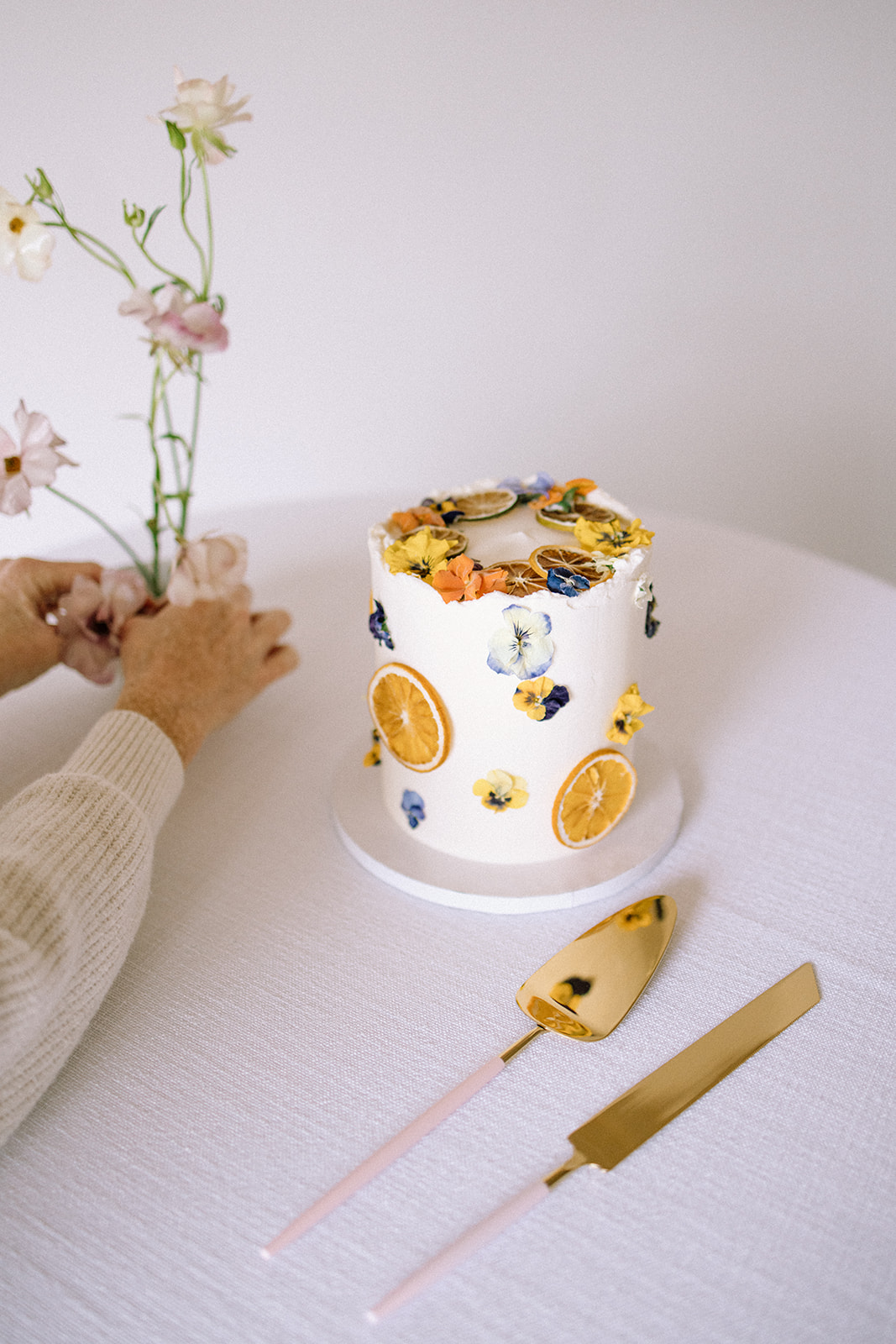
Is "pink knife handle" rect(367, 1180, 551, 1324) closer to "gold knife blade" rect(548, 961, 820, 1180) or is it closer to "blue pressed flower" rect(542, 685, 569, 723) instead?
"gold knife blade" rect(548, 961, 820, 1180)

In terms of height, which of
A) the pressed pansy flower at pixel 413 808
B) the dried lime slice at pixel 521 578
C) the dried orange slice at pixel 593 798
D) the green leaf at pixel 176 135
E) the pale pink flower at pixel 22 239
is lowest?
the pressed pansy flower at pixel 413 808

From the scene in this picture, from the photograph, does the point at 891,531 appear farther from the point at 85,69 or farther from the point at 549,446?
the point at 85,69

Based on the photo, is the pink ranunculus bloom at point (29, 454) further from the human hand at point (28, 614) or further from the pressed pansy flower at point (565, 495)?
the pressed pansy flower at point (565, 495)

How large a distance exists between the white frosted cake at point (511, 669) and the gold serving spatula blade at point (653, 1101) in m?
0.16

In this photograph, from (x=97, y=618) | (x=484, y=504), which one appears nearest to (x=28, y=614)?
(x=97, y=618)

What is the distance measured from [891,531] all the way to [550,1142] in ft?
5.20

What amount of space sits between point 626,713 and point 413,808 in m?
0.16

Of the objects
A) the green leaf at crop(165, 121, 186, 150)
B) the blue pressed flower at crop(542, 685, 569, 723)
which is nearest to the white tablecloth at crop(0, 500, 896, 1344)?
the blue pressed flower at crop(542, 685, 569, 723)

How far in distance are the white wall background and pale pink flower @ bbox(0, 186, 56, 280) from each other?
57cm

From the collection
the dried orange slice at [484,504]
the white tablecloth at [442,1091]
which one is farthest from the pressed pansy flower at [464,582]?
the white tablecloth at [442,1091]

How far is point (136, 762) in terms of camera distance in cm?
67

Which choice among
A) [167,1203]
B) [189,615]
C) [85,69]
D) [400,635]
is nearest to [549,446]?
[85,69]

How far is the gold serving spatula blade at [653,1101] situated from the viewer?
44 centimetres

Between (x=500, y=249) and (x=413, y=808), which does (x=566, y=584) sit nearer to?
(x=413, y=808)
